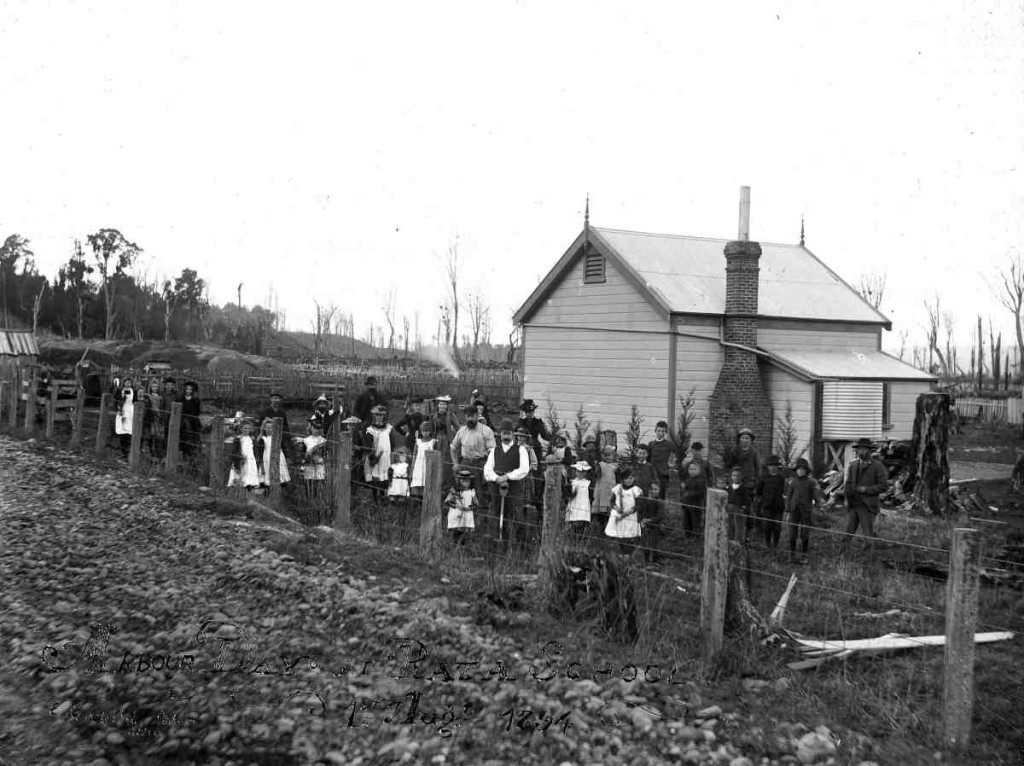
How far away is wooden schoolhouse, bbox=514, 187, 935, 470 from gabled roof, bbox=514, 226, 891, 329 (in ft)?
0.15

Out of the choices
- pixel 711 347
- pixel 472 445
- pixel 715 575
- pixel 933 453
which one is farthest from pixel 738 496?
pixel 711 347

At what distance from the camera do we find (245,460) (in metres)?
12.2

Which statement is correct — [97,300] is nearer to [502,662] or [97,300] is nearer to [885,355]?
[885,355]

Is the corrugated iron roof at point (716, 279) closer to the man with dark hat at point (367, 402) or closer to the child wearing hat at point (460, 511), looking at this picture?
the man with dark hat at point (367, 402)

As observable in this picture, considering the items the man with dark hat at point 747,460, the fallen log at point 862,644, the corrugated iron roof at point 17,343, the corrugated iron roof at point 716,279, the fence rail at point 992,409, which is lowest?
the fallen log at point 862,644

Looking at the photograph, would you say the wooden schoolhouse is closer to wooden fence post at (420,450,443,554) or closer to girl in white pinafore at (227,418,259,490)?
girl in white pinafore at (227,418,259,490)

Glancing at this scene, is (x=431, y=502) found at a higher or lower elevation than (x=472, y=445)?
lower

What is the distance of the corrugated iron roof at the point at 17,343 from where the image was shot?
42594 millimetres

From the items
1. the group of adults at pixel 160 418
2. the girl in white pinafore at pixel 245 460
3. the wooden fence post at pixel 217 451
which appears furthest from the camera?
the group of adults at pixel 160 418

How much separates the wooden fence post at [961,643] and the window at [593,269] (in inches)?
668

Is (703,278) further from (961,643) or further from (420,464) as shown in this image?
(961,643)

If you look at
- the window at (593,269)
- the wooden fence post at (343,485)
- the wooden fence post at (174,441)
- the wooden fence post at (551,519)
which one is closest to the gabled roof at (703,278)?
the window at (593,269)

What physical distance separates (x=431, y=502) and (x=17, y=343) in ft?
136

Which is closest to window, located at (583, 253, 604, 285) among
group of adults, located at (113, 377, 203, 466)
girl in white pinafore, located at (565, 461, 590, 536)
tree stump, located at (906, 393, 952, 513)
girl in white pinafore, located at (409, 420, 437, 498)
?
tree stump, located at (906, 393, 952, 513)
